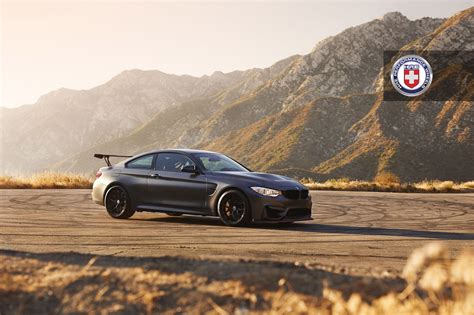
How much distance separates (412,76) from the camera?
8406 centimetres

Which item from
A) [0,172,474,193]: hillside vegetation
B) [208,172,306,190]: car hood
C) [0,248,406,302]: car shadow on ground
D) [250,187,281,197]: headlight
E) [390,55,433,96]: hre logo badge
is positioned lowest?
[0,172,474,193]: hillside vegetation

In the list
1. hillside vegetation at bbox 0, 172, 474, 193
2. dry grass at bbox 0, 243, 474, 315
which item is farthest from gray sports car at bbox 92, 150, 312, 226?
hillside vegetation at bbox 0, 172, 474, 193

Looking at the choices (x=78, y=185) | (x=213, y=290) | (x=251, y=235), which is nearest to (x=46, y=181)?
(x=78, y=185)

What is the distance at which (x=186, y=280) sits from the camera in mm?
4945

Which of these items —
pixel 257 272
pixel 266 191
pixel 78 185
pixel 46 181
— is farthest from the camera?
pixel 46 181

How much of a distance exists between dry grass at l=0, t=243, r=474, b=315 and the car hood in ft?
19.1

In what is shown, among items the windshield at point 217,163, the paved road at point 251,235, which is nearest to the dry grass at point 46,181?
the paved road at point 251,235

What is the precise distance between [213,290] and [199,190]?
731cm

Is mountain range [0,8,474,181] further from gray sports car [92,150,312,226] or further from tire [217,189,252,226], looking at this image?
tire [217,189,252,226]

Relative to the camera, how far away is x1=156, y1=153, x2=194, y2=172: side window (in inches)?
494

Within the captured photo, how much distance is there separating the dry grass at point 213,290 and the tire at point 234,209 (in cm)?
578

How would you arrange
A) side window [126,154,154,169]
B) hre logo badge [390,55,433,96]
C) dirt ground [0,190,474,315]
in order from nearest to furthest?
1. dirt ground [0,190,474,315]
2. side window [126,154,154,169]
3. hre logo badge [390,55,433,96]

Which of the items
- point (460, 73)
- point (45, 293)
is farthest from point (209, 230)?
point (460, 73)

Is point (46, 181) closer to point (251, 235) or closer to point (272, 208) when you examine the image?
point (272, 208)
